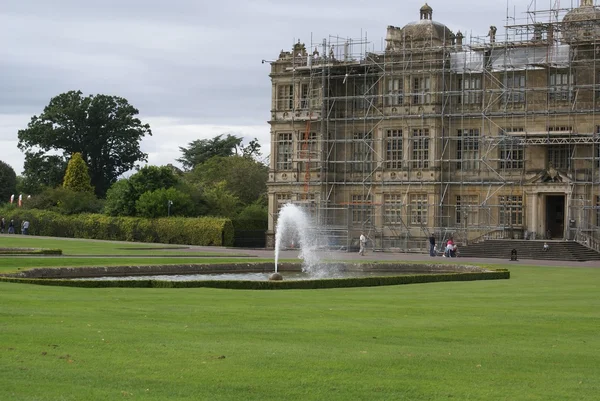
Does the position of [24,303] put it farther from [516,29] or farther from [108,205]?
[108,205]

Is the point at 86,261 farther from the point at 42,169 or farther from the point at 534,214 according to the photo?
the point at 42,169

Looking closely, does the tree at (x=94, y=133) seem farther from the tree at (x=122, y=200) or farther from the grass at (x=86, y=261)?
the grass at (x=86, y=261)

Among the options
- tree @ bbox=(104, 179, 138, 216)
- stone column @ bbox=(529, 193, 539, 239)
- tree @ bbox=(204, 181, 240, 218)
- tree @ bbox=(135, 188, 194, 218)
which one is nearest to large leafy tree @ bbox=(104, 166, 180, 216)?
tree @ bbox=(104, 179, 138, 216)

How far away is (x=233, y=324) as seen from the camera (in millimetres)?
16891

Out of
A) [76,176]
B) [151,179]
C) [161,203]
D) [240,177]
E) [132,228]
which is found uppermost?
[240,177]

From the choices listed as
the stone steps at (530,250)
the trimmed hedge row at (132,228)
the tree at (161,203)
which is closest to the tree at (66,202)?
the trimmed hedge row at (132,228)

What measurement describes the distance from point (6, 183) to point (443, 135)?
227 feet

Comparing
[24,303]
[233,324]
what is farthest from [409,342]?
[24,303]

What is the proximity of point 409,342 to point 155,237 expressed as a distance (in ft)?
183

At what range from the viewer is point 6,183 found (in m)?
119

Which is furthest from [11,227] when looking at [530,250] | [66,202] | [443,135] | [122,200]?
[530,250]

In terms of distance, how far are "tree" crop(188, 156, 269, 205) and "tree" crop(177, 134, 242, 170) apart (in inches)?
709

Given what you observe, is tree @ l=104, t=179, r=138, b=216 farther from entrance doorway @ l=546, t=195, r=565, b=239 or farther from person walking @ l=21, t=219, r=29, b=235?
entrance doorway @ l=546, t=195, r=565, b=239

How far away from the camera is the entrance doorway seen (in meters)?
62.1
